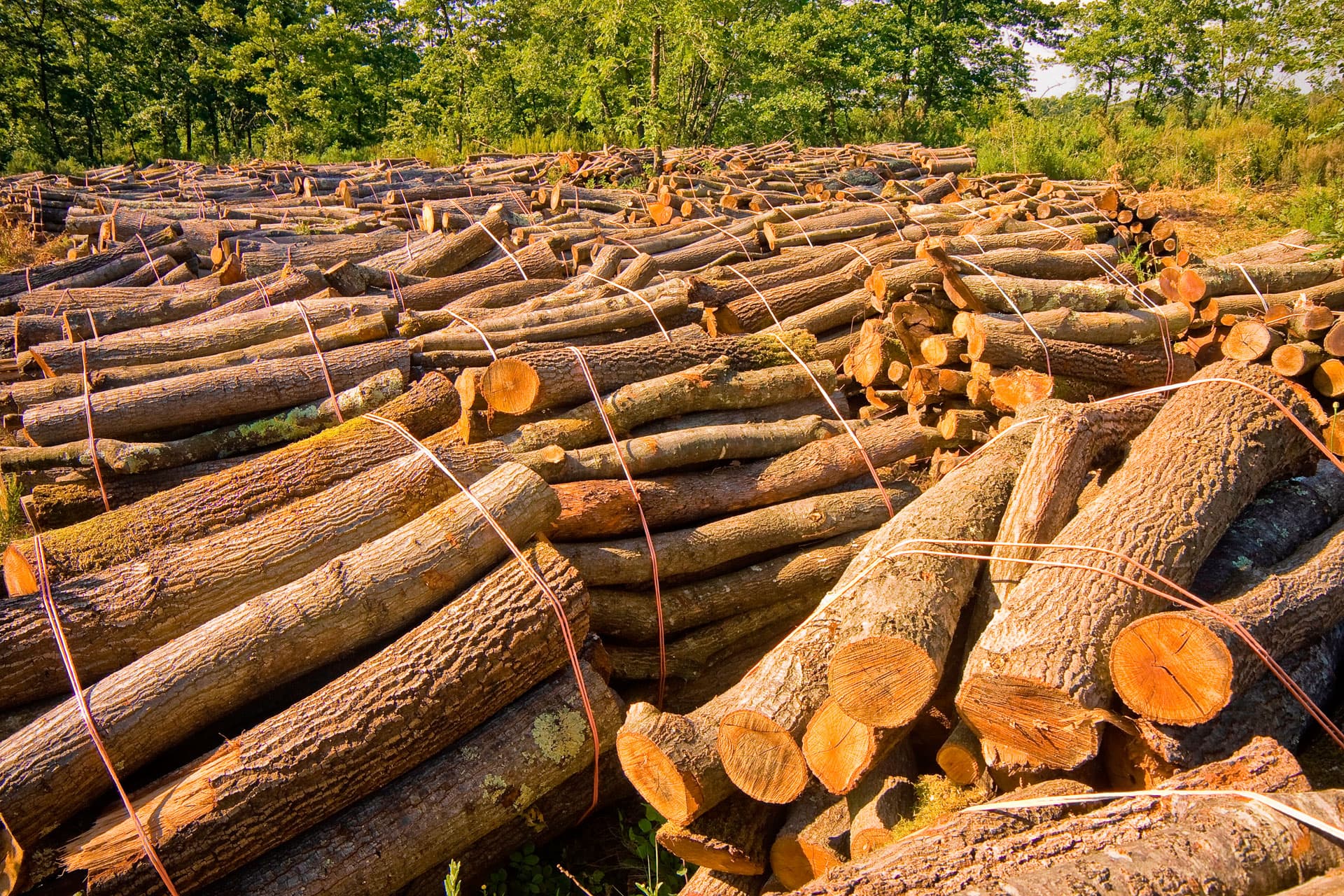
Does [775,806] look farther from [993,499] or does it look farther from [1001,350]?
[1001,350]

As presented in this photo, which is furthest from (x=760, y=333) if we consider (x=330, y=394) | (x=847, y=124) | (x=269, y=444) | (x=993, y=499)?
(x=847, y=124)

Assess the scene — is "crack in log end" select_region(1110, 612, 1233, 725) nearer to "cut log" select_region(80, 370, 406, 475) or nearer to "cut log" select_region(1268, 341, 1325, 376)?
"cut log" select_region(1268, 341, 1325, 376)

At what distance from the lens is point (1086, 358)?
16.0 ft

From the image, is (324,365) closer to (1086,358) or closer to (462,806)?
(462,806)

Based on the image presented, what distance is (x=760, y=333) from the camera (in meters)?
5.16

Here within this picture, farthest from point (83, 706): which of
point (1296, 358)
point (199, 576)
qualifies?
point (1296, 358)

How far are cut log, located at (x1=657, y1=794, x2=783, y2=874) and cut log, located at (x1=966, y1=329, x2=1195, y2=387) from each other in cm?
309

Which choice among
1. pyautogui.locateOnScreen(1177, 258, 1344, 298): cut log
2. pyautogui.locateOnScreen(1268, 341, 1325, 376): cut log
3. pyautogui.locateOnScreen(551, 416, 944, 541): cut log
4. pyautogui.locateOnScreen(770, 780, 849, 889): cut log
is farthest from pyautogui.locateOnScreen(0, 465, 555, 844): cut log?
pyautogui.locateOnScreen(1177, 258, 1344, 298): cut log

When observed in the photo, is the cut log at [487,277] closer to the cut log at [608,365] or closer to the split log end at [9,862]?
the cut log at [608,365]

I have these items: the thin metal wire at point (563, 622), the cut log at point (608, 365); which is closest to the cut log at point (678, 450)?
the cut log at point (608, 365)

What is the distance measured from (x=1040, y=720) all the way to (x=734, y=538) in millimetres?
1810

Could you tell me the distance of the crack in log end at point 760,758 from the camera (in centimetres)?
251

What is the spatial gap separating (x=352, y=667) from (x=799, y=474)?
2.41 metres

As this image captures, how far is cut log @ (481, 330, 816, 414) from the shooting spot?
3820mm
